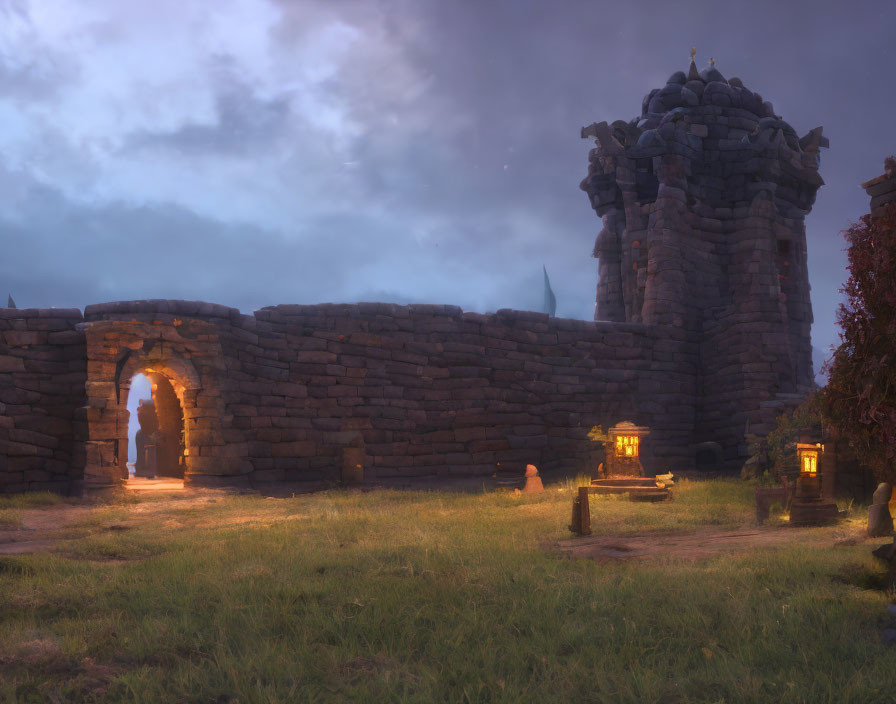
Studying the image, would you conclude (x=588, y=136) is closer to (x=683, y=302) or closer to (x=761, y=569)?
(x=683, y=302)

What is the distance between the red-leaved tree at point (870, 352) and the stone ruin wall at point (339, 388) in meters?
9.08

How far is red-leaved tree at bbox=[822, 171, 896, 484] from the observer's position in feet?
25.8

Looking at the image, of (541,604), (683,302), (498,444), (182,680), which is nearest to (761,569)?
(541,604)

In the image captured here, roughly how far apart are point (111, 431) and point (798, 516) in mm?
11591

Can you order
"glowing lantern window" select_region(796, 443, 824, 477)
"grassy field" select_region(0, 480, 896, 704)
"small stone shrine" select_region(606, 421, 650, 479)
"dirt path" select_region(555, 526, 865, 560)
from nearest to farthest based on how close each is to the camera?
"grassy field" select_region(0, 480, 896, 704), "dirt path" select_region(555, 526, 865, 560), "glowing lantern window" select_region(796, 443, 824, 477), "small stone shrine" select_region(606, 421, 650, 479)

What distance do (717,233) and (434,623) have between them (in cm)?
1779

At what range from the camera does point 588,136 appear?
2098cm

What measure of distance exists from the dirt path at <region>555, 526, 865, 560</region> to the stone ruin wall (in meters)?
8.20

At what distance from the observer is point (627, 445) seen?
1338 centimetres

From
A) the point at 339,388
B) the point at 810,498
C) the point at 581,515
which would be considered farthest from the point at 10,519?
the point at 810,498

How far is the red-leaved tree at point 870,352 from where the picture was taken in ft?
25.8

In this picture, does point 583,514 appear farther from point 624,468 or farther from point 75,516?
point 75,516

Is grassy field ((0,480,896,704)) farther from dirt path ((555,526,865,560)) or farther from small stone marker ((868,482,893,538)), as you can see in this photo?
small stone marker ((868,482,893,538))

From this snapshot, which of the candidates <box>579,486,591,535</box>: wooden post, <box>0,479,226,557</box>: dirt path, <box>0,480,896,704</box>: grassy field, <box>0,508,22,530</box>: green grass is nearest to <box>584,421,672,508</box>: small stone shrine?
<box>579,486,591,535</box>: wooden post
